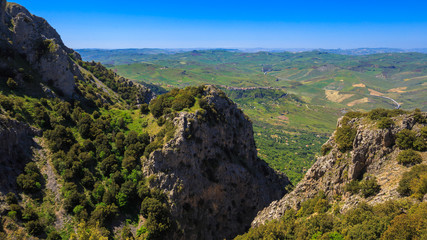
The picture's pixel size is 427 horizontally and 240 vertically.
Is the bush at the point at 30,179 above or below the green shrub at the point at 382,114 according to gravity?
below

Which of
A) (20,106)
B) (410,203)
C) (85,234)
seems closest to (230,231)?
(85,234)

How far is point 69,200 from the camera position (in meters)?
36.8

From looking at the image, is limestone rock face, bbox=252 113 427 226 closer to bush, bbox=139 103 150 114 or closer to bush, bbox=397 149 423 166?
bush, bbox=397 149 423 166

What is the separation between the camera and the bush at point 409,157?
29.5m

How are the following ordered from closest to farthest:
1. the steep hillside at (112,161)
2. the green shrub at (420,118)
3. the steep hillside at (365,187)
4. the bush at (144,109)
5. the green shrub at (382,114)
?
the steep hillside at (365,187)
the green shrub at (420,118)
the green shrub at (382,114)
the steep hillside at (112,161)
the bush at (144,109)

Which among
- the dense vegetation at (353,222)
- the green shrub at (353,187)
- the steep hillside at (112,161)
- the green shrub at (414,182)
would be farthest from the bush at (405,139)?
the steep hillside at (112,161)

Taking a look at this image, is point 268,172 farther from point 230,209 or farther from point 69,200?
point 69,200

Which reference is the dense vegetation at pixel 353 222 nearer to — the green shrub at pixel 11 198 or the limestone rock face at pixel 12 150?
the green shrub at pixel 11 198

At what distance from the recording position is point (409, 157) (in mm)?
29703

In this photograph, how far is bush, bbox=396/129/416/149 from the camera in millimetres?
31312

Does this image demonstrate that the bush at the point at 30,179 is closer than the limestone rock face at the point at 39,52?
Yes

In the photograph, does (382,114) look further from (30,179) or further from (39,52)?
(39,52)

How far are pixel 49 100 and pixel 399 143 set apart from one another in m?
75.1

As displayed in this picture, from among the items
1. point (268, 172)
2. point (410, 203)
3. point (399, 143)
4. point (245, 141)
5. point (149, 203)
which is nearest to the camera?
point (410, 203)
